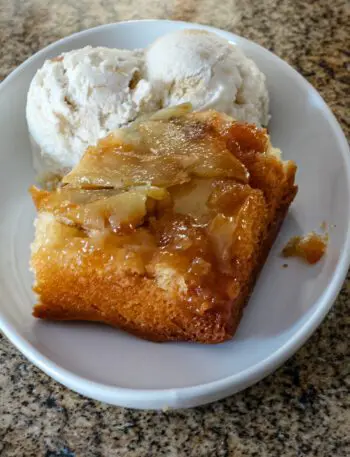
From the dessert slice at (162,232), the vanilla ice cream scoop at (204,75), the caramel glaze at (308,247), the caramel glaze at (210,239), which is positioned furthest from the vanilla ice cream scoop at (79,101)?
the caramel glaze at (308,247)

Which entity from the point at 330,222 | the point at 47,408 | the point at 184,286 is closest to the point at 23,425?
the point at 47,408

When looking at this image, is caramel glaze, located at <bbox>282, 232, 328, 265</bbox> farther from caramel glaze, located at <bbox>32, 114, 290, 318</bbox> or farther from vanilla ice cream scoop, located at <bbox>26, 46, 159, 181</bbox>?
vanilla ice cream scoop, located at <bbox>26, 46, 159, 181</bbox>

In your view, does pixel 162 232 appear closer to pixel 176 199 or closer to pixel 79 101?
pixel 176 199

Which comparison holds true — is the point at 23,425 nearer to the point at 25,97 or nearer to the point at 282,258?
the point at 282,258

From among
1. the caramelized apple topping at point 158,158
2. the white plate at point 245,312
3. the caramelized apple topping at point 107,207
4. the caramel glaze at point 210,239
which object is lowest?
the white plate at point 245,312

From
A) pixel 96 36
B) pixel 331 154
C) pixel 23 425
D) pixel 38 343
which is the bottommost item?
pixel 23 425

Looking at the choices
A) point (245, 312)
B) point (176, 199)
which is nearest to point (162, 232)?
point (176, 199)

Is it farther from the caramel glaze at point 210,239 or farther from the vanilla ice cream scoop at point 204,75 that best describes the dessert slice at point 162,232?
the vanilla ice cream scoop at point 204,75
